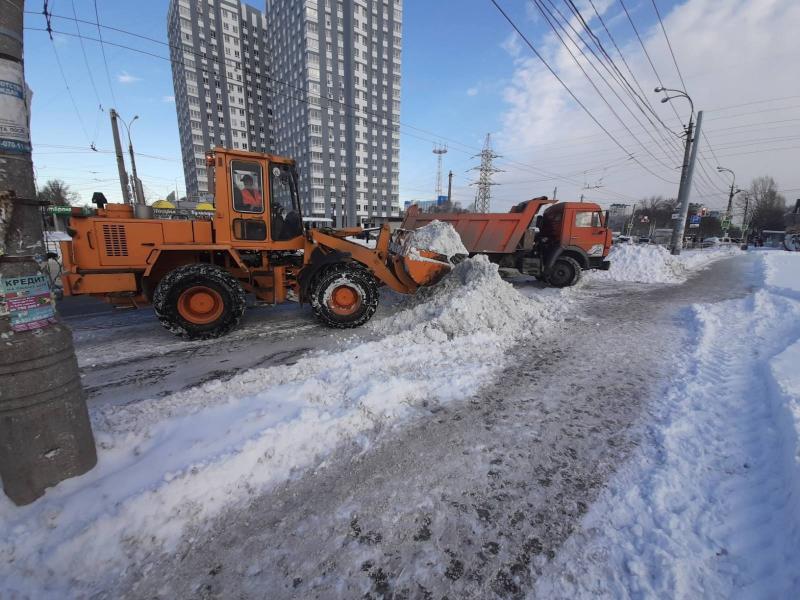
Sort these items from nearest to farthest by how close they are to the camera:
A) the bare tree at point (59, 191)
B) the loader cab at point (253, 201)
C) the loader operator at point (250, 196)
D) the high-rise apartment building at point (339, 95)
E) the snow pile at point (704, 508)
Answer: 1. the snow pile at point (704, 508)
2. the loader cab at point (253, 201)
3. the loader operator at point (250, 196)
4. the bare tree at point (59, 191)
5. the high-rise apartment building at point (339, 95)

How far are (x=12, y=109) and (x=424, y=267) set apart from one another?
5.56m

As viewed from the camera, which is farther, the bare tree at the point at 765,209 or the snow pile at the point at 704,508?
the bare tree at the point at 765,209

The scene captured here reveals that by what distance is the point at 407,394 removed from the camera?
3701 mm

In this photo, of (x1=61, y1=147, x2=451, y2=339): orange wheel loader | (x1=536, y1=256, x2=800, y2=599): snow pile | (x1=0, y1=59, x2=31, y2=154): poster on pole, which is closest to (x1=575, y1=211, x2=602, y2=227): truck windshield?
(x1=61, y1=147, x2=451, y2=339): orange wheel loader

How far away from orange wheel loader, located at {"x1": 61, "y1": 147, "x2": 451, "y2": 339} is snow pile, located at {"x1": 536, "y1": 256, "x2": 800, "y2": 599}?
4397mm

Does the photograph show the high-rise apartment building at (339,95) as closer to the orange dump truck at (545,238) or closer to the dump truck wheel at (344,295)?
the orange dump truck at (545,238)

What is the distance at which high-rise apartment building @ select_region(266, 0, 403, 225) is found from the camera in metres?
61.8

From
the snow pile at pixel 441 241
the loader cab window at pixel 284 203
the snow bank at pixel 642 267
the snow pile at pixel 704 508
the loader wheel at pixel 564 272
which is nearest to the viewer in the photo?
the snow pile at pixel 704 508

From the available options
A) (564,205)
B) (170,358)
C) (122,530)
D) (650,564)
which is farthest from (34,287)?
(564,205)

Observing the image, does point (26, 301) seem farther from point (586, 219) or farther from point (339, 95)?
point (339, 95)

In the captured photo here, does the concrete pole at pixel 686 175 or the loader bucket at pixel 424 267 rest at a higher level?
the concrete pole at pixel 686 175

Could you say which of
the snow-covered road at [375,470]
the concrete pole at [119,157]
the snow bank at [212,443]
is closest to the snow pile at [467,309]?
the snow bank at [212,443]

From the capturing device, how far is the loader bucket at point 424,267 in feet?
22.1

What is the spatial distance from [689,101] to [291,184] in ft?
66.2
